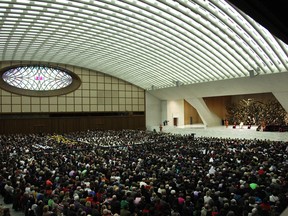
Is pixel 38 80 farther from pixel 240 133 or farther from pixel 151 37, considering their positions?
pixel 240 133

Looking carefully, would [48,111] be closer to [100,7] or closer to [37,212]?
[100,7]

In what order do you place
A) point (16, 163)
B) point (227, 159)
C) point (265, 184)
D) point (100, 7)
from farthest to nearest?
1. point (100, 7)
2. point (16, 163)
3. point (227, 159)
4. point (265, 184)

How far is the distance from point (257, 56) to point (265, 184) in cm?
1896

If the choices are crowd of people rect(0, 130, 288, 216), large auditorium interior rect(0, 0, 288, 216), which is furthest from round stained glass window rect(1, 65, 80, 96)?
crowd of people rect(0, 130, 288, 216)

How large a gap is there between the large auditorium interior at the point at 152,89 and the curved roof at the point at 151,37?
13 centimetres

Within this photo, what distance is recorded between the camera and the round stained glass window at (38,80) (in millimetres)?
44000

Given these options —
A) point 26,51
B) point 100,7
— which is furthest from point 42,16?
point 26,51

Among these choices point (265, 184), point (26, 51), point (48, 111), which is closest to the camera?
point (265, 184)

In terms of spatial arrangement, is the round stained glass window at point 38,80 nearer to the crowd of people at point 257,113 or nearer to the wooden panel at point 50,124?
the wooden panel at point 50,124

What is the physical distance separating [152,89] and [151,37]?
19.6 m

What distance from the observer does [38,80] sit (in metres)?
45.9

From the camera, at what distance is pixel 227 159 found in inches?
696

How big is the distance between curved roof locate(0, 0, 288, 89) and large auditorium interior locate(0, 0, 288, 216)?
125 millimetres

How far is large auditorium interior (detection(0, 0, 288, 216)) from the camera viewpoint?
34.0 ft
